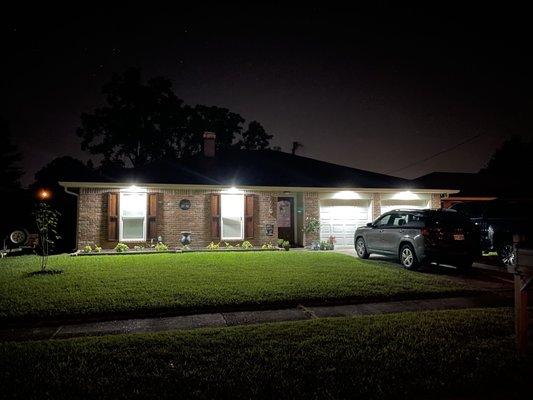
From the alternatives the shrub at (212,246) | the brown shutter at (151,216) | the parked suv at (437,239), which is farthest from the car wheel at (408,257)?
the brown shutter at (151,216)

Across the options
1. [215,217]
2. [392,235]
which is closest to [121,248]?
[215,217]

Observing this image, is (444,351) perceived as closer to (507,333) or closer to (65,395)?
(507,333)

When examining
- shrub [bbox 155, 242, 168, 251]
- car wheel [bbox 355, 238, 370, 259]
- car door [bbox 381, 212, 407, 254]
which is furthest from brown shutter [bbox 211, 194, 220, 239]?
car door [bbox 381, 212, 407, 254]

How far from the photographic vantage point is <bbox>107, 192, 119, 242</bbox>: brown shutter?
13594mm

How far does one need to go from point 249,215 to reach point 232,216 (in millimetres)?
700

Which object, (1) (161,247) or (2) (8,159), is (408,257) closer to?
(1) (161,247)

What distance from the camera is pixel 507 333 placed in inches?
175

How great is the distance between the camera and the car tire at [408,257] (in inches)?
370

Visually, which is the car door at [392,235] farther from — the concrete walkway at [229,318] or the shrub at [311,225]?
the shrub at [311,225]

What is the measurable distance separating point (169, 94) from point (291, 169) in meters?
26.0

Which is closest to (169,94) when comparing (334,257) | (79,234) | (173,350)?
(79,234)

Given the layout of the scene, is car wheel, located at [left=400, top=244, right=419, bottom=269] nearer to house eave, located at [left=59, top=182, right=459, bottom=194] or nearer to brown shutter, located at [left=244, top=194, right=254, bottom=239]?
house eave, located at [left=59, top=182, right=459, bottom=194]

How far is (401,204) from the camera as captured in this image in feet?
53.9

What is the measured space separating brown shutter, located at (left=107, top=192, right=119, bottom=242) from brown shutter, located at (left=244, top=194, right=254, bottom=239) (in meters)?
4.96
